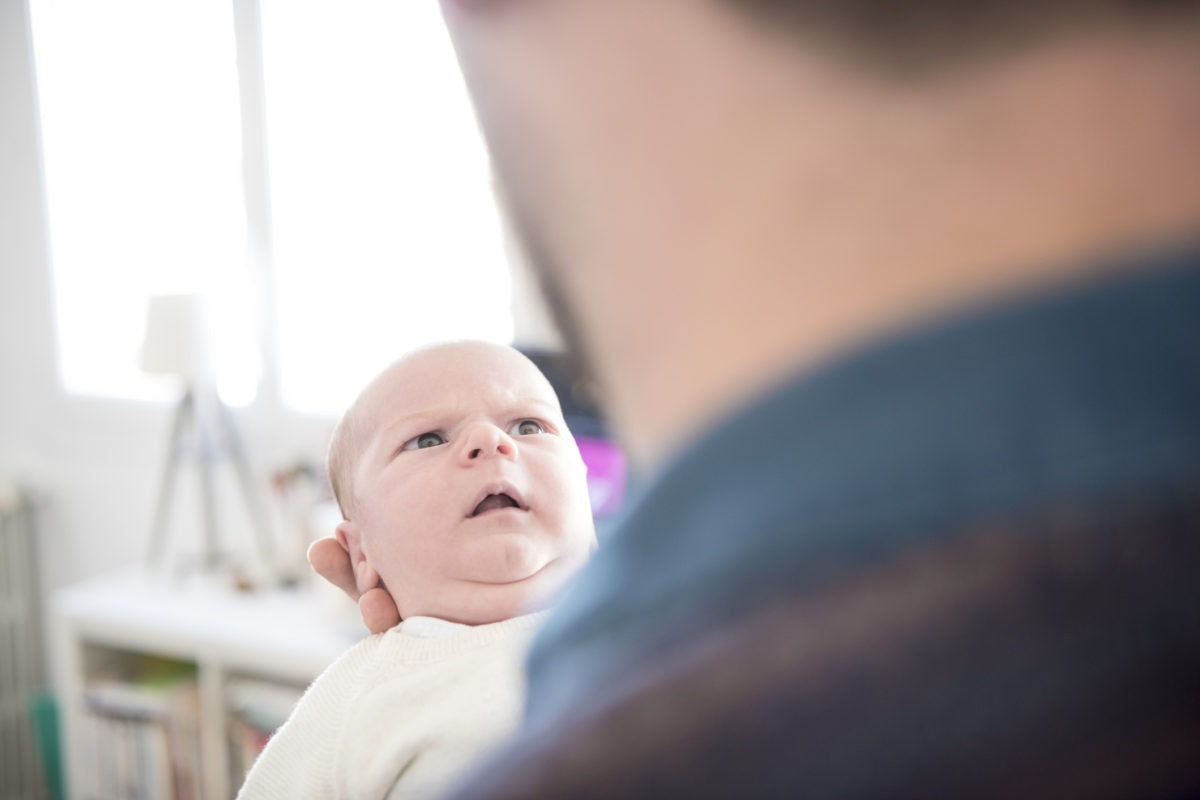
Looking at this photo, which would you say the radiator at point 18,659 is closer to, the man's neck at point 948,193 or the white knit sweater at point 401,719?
the white knit sweater at point 401,719

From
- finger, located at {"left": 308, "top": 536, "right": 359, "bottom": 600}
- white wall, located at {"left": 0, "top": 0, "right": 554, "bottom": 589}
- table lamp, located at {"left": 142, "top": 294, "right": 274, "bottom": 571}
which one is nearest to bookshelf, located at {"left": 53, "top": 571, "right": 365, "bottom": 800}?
table lamp, located at {"left": 142, "top": 294, "right": 274, "bottom": 571}

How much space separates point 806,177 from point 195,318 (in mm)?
2425

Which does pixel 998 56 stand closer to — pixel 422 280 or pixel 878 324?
pixel 878 324

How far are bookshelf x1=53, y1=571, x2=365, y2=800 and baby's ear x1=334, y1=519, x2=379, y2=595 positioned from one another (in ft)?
3.70

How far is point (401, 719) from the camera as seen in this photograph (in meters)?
0.80

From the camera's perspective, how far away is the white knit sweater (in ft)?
2.53

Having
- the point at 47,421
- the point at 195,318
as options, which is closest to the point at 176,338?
the point at 195,318

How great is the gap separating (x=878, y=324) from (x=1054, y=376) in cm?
4

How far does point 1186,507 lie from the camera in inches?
7.9

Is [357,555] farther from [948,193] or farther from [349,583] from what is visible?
[948,193]

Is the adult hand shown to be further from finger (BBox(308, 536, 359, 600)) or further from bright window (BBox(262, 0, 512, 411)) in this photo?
bright window (BBox(262, 0, 512, 411))

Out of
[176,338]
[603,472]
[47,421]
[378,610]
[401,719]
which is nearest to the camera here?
[401,719]

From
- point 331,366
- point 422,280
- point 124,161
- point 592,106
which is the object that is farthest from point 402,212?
point 592,106

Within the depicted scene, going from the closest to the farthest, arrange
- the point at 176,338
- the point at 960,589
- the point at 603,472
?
A: 1. the point at 960,589
2. the point at 603,472
3. the point at 176,338
